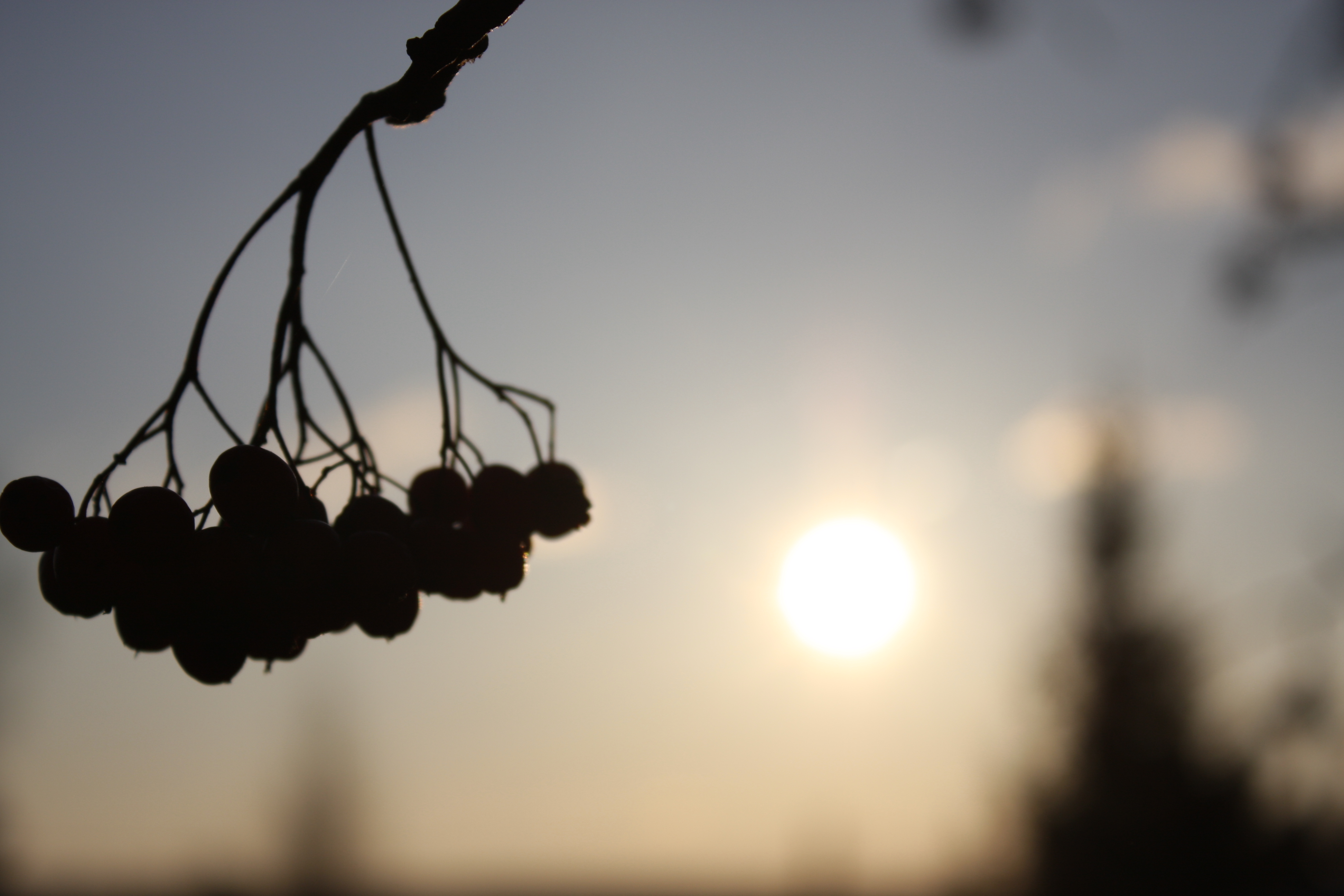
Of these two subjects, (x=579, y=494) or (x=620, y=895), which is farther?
(x=620, y=895)

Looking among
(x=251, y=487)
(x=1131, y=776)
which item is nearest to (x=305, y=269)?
(x=251, y=487)

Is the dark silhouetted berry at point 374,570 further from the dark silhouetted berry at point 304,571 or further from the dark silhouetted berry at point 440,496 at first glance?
the dark silhouetted berry at point 440,496

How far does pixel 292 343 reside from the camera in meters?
1.30

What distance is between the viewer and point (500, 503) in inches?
63.1

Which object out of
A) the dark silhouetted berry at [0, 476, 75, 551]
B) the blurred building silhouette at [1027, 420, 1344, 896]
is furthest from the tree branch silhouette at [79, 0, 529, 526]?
the blurred building silhouette at [1027, 420, 1344, 896]

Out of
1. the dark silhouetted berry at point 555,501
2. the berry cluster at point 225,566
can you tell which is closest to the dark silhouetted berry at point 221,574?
the berry cluster at point 225,566

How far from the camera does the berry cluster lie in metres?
1.25

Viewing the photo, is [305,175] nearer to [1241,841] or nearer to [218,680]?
[218,680]

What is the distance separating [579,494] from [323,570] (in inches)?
20.9

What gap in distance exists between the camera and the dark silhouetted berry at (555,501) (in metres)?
1.64

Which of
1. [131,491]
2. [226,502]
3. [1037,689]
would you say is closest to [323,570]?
[226,502]

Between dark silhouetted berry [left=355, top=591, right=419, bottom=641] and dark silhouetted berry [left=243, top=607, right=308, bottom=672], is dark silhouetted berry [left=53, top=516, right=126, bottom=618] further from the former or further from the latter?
dark silhouetted berry [left=355, top=591, right=419, bottom=641]

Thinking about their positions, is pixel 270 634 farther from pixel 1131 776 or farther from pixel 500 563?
pixel 1131 776

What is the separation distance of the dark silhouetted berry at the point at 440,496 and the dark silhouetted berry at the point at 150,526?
398mm
